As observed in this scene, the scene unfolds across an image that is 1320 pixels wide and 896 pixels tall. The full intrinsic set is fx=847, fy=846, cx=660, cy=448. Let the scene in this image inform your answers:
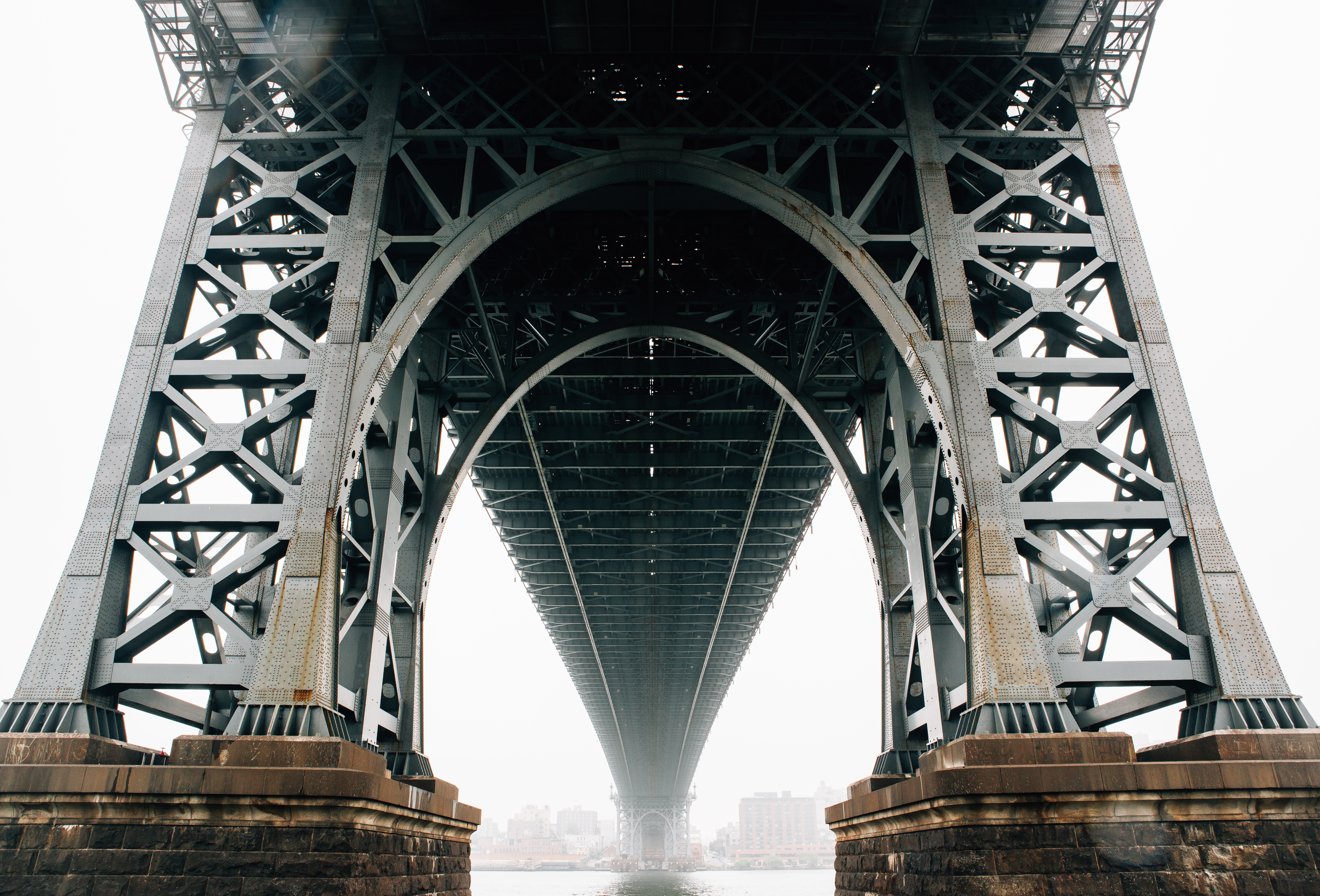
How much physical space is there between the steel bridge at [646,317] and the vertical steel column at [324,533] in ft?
0.13

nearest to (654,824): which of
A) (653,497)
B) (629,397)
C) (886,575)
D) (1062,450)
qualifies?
(653,497)

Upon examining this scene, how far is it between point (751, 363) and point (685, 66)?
538 cm

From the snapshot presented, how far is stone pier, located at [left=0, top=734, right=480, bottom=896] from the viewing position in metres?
7.61

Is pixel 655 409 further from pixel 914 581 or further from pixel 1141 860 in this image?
pixel 1141 860

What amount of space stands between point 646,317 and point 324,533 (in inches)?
333

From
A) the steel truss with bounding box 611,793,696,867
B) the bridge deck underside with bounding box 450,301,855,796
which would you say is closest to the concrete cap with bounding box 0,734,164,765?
the bridge deck underside with bounding box 450,301,855,796

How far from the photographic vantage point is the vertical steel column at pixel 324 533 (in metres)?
8.75

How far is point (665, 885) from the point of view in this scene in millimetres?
74438

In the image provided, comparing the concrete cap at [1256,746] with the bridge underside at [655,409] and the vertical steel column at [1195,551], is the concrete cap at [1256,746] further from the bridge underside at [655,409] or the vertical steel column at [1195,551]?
the bridge underside at [655,409]

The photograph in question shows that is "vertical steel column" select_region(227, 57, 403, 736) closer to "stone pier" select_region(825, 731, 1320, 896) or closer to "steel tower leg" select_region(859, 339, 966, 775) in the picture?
"stone pier" select_region(825, 731, 1320, 896)

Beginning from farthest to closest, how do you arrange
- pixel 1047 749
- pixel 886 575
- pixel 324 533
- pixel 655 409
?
pixel 655 409 < pixel 886 575 < pixel 324 533 < pixel 1047 749

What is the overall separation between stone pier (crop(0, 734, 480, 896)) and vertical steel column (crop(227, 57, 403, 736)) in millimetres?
715

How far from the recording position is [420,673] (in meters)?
13.4

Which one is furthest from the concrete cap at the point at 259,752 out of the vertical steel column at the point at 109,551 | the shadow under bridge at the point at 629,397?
the shadow under bridge at the point at 629,397
